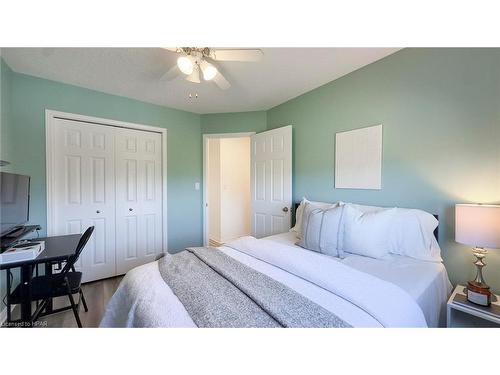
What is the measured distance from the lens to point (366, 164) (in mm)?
1909

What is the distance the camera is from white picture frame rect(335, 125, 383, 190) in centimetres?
183

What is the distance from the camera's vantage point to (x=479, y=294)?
3.70 ft

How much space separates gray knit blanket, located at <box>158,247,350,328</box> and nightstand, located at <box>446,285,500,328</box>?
2.97ft

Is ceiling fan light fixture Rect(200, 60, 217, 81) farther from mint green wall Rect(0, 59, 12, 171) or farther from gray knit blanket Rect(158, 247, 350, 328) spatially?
mint green wall Rect(0, 59, 12, 171)

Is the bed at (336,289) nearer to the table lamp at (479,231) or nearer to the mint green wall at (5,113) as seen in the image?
the table lamp at (479,231)

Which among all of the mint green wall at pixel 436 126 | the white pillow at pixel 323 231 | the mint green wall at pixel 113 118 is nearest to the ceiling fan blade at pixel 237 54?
the mint green wall at pixel 436 126

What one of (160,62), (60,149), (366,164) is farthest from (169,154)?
(366,164)

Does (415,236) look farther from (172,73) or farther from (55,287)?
(55,287)

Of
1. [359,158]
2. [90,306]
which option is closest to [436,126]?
[359,158]

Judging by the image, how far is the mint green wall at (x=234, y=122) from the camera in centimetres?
307

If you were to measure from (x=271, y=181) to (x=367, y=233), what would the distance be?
1.43 m
